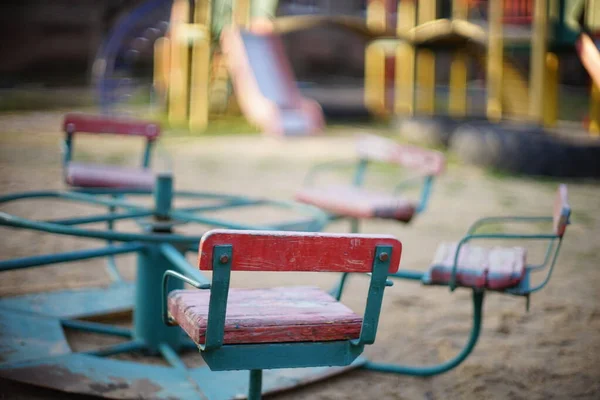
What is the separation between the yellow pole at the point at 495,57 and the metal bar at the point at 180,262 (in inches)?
389

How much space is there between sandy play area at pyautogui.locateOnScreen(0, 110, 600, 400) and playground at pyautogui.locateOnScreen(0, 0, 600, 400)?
0.02 m

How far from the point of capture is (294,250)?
1974 mm

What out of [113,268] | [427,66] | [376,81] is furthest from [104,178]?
[427,66]

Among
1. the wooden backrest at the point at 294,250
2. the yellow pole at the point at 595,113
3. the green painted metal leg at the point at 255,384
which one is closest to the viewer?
the wooden backrest at the point at 294,250

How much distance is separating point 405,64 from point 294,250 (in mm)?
14255

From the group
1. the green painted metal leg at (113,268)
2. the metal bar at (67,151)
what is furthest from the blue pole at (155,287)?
the metal bar at (67,151)

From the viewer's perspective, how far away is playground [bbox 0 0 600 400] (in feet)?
7.19

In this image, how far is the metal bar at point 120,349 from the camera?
318cm

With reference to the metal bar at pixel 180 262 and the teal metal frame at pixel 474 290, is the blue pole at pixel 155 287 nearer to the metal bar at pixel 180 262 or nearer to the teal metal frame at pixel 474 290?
the metal bar at pixel 180 262

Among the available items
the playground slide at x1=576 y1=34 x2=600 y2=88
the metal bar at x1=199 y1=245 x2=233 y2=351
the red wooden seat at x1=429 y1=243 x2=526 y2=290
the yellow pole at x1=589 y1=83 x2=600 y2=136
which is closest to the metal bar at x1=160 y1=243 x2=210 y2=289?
the metal bar at x1=199 y1=245 x2=233 y2=351

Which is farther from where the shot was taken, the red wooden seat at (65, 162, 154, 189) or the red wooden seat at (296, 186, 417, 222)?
the red wooden seat at (65, 162, 154, 189)

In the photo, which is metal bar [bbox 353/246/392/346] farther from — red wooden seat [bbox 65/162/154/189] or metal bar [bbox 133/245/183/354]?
red wooden seat [bbox 65/162/154/189]

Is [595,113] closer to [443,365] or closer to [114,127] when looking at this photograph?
[114,127]

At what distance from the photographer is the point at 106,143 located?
10430mm
